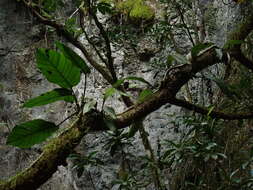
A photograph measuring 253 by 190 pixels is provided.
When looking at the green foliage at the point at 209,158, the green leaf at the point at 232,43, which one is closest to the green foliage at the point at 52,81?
the green leaf at the point at 232,43

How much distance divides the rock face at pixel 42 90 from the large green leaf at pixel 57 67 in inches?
61.0

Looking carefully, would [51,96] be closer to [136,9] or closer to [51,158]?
[51,158]

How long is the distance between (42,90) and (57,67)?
3.09 meters

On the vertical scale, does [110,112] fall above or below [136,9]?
below

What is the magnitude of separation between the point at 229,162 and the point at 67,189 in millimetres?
1782

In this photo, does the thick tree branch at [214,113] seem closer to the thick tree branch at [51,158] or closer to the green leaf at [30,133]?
the thick tree branch at [51,158]

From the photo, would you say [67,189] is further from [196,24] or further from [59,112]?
[196,24]

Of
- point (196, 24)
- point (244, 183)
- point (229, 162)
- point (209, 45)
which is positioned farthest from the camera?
point (196, 24)

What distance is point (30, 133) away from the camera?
1.12m

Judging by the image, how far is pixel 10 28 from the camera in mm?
4320

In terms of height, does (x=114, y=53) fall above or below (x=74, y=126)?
above

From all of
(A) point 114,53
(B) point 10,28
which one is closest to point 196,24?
(A) point 114,53

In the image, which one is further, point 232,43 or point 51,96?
point 232,43

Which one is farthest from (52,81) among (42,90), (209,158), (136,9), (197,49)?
(42,90)
